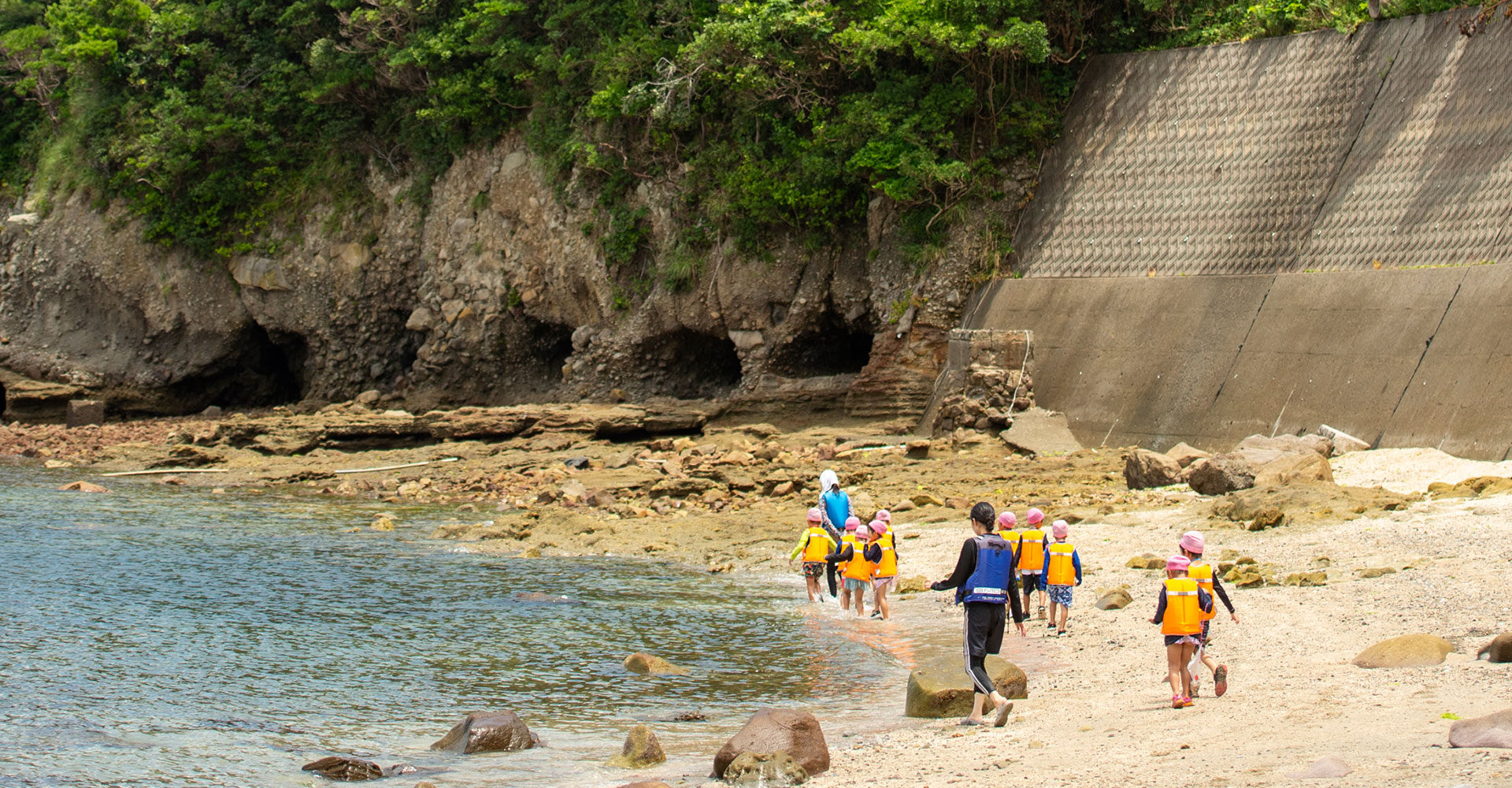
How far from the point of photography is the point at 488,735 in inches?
309

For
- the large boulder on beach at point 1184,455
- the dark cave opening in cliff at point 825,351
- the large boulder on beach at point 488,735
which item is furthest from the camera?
the dark cave opening in cliff at point 825,351

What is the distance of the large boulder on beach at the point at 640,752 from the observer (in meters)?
7.39

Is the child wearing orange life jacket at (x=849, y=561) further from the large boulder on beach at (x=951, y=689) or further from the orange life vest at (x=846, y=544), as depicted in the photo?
the large boulder on beach at (x=951, y=689)

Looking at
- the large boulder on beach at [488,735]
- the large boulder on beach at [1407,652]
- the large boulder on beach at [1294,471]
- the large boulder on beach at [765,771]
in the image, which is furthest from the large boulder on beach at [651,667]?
the large boulder on beach at [1294,471]

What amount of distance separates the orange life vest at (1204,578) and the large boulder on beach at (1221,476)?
21.5ft

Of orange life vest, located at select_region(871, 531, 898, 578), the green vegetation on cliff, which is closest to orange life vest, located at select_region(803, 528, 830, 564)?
orange life vest, located at select_region(871, 531, 898, 578)

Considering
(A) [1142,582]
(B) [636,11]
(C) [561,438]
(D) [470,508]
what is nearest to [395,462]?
(C) [561,438]

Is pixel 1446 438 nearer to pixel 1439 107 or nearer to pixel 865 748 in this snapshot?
pixel 1439 107

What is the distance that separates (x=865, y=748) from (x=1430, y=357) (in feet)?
38.0

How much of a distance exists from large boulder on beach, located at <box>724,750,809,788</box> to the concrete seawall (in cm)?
1097

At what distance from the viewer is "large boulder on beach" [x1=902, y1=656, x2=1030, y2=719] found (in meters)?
8.02

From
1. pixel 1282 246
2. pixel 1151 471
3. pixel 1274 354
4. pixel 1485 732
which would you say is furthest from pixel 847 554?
pixel 1282 246

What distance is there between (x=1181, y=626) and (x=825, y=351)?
61.1 feet

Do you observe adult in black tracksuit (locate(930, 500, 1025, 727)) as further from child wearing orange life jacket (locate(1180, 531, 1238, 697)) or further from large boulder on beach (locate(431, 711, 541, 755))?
large boulder on beach (locate(431, 711, 541, 755))
